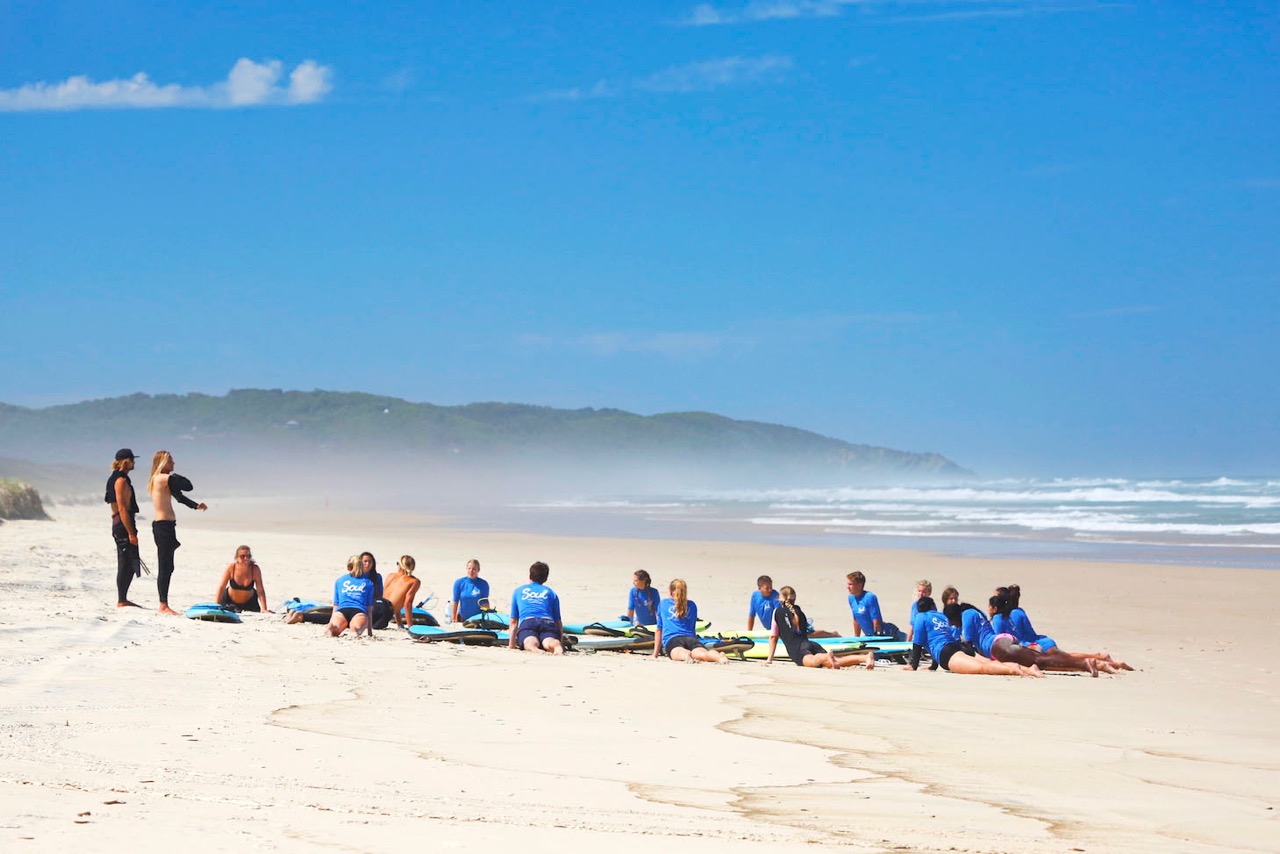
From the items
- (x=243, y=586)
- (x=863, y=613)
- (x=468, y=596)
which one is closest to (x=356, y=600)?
(x=468, y=596)

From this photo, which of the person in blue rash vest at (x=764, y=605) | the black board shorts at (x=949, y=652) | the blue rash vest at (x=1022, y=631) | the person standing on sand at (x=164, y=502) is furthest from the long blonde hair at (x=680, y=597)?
the person standing on sand at (x=164, y=502)

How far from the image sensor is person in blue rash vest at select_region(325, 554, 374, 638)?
435 inches

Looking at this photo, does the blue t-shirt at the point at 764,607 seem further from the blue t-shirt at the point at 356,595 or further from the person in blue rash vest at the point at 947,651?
the blue t-shirt at the point at 356,595

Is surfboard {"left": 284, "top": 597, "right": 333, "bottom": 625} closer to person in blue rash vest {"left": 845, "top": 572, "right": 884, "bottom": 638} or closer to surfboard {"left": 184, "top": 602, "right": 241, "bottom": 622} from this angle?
surfboard {"left": 184, "top": 602, "right": 241, "bottom": 622}

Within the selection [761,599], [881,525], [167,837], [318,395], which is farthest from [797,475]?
[167,837]

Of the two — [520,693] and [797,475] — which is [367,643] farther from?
[797,475]

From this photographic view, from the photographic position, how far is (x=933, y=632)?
10.9m

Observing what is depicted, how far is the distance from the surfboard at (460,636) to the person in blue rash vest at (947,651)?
386cm

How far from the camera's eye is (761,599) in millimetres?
12656

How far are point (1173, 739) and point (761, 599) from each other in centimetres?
555

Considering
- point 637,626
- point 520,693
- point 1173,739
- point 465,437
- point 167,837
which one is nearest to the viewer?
point 167,837

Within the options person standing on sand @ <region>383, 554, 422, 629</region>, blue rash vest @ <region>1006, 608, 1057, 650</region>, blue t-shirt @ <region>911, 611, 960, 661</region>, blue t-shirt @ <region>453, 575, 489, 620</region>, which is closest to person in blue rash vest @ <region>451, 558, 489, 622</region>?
blue t-shirt @ <region>453, 575, 489, 620</region>

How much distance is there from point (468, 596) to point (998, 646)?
5.33 m

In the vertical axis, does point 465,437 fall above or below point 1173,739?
above
